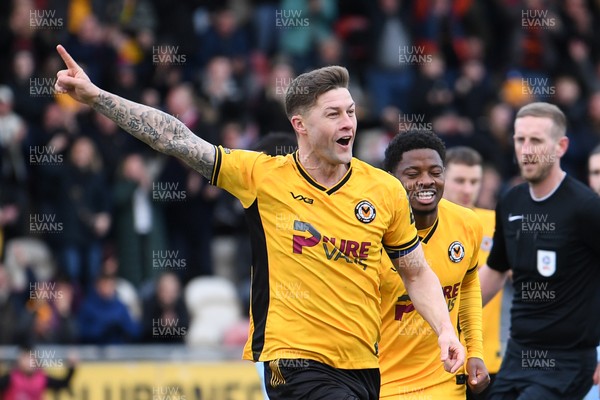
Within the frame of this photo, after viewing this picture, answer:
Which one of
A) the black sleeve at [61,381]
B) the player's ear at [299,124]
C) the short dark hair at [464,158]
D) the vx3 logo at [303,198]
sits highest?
the player's ear at [299,124]

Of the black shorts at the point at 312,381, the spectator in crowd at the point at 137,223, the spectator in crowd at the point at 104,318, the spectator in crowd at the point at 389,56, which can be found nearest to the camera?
the black shorts at the point at 312,381

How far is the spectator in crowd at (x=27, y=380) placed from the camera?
1431 centimetres

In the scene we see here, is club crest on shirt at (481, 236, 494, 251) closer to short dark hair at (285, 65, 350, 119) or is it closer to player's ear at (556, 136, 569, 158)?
player's ear at (556, 136, 569, 158)

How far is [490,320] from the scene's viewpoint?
1044 cm

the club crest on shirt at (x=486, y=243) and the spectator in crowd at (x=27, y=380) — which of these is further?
the spectator in crowd at (x=27, y=380)

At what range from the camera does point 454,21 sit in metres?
20.7

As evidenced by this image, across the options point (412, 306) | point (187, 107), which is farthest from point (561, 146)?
point (187, 107)

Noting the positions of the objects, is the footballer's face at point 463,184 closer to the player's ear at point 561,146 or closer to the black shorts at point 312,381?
the player's ear at point 561,146

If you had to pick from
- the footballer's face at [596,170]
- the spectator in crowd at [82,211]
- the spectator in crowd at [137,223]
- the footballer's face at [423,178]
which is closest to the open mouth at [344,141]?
the footballer's face at [423,178]

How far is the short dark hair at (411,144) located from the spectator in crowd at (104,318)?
798 centimetres

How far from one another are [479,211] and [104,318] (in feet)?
21.3

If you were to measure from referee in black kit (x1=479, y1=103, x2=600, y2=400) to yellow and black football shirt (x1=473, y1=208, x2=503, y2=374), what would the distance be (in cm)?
81

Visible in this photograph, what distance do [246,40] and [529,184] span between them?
10719 millimetres

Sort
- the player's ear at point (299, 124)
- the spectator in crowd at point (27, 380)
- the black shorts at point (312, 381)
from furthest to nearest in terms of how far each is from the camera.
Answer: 1. the spectator in crowd at point (27, 380)
2. the player's ear at point (299, 124)
3. the black shorts at point (312, 381)
